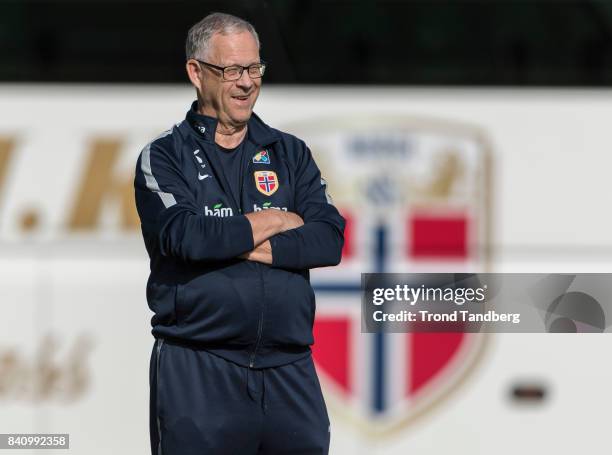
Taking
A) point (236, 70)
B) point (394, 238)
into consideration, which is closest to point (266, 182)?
point (236, 70)

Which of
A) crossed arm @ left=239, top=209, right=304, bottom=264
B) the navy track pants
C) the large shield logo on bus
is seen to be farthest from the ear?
the large shield logo on bus

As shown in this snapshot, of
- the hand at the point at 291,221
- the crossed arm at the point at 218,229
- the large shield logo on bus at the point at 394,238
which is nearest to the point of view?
the crossed arm at the point at 218,229

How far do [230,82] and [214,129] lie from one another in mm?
139

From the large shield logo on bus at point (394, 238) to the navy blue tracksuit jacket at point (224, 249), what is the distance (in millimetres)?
1565

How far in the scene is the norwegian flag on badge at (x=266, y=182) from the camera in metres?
2.38

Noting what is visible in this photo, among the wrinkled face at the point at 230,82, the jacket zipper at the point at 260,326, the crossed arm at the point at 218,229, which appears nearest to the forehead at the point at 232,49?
the wrinkled face at the point at 230,82

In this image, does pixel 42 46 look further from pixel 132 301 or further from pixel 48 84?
pixel 132 301

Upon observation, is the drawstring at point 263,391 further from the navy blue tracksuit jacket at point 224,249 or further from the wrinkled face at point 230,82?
the wrinkled face at point 230,82

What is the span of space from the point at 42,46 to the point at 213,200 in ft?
6.77

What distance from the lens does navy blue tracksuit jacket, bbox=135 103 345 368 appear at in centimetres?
→ 225

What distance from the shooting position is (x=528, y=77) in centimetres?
408

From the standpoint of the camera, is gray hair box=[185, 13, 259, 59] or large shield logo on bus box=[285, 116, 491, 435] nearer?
gray hair box=[185, 13, 259, 59]

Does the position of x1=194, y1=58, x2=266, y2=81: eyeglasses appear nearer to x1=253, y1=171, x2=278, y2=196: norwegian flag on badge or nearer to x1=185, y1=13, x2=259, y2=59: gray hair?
x1=185, y1=13, x2=259, y2=59: gray hair

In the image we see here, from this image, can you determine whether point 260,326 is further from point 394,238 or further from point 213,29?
point 394,238
